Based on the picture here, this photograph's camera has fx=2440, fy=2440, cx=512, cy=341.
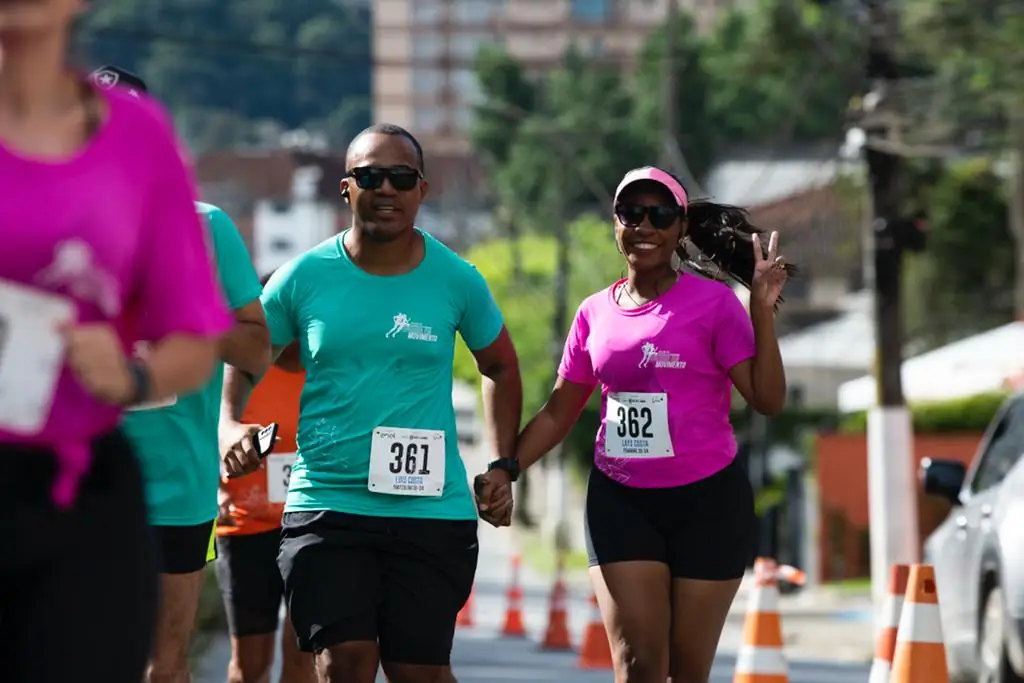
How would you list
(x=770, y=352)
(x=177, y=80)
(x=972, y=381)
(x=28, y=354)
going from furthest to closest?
1. (x=177, y=80)
2. (x=972, y=381)
3. (x=770, y=352)
4. (x=28, y=354)

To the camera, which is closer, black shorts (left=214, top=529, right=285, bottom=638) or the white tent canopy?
black shorts (left=214, top=529, right=285, bottom=638)

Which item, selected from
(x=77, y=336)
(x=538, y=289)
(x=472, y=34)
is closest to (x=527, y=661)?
(x=77, y=336)

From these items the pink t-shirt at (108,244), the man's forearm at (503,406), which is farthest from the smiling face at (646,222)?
the pink t-shirt at (108,244)

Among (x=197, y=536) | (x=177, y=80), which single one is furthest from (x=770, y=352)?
(x=177, y=80)

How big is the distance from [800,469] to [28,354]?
32.2 m

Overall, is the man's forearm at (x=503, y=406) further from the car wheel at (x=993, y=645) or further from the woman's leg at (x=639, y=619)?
the car wheel at (x=993, y=645)

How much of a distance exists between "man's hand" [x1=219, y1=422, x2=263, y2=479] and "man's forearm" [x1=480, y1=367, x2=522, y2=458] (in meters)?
0.77

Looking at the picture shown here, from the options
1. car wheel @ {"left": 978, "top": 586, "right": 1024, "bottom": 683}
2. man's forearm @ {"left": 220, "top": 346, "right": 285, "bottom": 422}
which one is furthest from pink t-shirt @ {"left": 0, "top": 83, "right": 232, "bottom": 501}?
car wheel @ {"left": 978, "top": 586, "right": 1024, "bottom": 683}

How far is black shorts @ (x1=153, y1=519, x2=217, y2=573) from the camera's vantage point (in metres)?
6.87

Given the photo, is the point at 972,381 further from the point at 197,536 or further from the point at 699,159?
the point at 699,159

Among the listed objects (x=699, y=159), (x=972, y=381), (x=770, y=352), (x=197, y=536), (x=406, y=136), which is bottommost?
(x=197, y=536)

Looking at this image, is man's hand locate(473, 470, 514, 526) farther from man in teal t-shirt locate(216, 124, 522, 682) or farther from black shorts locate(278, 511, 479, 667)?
black shorts locate(278, 511, 479, 667)

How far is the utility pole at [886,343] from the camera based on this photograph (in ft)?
69.8

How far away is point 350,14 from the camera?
195625 mm
